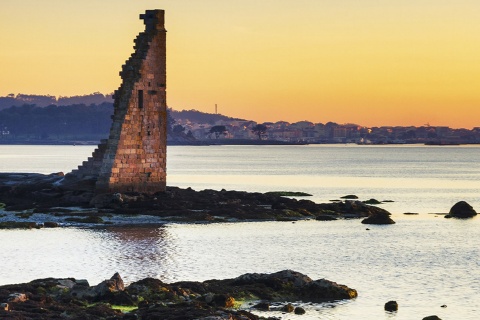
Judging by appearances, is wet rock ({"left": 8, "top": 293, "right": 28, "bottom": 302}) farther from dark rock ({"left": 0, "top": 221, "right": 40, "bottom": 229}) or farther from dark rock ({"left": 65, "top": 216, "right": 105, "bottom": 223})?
dark rock ({"left": 65, "top": 216, "right": 105, "bottom": 223})

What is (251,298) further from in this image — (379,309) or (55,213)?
(55,213)

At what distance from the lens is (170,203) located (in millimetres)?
51375

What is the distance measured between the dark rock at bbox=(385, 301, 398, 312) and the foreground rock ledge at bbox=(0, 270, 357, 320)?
1.46 meters

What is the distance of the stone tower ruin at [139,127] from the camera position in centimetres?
5131

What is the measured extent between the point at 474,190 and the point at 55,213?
49.4 metres

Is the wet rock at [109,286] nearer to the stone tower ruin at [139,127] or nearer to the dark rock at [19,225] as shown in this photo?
the dark rock at [19,225]

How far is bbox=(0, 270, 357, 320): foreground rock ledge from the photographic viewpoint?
854 inches

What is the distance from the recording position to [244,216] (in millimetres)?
49906

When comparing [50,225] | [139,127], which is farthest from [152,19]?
[50,225]

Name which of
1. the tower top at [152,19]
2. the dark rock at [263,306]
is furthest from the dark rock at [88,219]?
the dark rock at [263,306]

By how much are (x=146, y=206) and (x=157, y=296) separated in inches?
1015

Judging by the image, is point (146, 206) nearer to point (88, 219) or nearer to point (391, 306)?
point (88, 219)

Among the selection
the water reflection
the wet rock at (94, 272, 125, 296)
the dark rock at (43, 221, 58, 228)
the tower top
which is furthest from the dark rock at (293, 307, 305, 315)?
the tower top

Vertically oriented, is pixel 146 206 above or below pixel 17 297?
below
